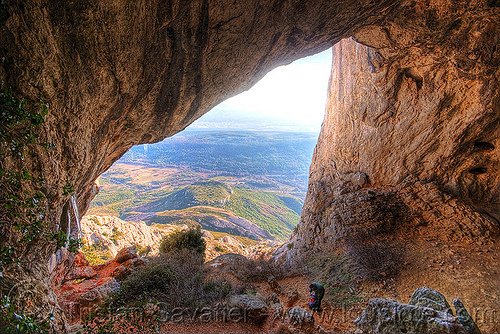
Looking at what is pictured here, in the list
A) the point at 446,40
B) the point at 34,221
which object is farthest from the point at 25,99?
the point at 446,40

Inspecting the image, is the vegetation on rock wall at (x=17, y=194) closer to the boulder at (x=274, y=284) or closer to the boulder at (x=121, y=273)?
the boulder at (x=121, y=273)

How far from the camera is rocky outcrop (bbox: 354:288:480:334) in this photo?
3.95 metres

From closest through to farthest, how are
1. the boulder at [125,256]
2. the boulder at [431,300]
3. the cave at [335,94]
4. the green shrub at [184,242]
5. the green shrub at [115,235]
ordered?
the cave at [335,94] < the boulder at [431,300] < the boulder at [125,256] < the green shrub at [184,242] < the green shrub at [115,235]

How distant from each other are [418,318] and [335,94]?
11701 mm

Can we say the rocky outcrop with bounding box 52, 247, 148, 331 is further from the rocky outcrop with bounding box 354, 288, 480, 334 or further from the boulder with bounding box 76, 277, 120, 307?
the rocky outcrop with bounding box 354, 288, 480, 334

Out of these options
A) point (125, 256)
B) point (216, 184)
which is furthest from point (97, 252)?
point (216, 184)

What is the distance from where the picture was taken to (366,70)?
11.0 meters

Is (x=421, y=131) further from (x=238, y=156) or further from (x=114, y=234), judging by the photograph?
(x=238, y=156)

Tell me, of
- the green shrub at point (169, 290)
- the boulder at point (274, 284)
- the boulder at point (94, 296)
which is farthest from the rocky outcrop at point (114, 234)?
the green shrub at point (169, 290)

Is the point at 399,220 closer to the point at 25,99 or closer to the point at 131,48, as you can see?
the point at 131,48

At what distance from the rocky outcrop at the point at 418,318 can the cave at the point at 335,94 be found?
2482mm

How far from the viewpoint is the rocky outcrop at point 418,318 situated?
3949 millimetres

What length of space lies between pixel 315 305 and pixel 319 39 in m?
8.11

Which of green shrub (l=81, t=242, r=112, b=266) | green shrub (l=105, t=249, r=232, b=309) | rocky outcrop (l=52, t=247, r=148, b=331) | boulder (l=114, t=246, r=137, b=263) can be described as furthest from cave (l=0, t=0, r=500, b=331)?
green shrub (l=81, t=242, r=112, b=266)
